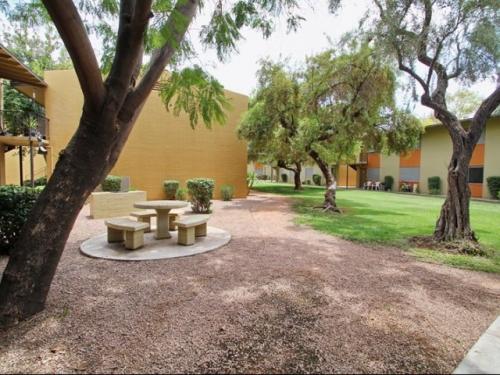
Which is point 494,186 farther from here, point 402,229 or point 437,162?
point 402,229

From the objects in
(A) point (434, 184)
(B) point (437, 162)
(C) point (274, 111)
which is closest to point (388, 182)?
(A) point (434, 184)

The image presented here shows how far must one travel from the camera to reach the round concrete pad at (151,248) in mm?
4992

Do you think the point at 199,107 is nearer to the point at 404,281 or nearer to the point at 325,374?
the point at 325,374

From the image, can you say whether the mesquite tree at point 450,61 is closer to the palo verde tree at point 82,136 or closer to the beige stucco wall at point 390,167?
the palo verde tree at point 82,136

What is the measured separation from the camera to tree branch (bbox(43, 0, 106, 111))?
7.89 ft

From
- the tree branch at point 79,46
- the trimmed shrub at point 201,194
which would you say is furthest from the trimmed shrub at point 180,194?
the tree branch at point 79,46

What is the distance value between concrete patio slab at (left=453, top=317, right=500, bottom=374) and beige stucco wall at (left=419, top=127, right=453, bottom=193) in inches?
858

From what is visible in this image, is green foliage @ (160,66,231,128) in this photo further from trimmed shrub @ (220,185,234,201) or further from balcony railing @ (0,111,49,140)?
trimmed shrub @ (220,185,234,201)

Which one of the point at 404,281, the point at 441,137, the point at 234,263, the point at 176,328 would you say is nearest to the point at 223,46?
the point at 234,263

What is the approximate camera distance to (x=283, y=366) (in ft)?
7.29

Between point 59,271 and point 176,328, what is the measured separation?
8.71ft

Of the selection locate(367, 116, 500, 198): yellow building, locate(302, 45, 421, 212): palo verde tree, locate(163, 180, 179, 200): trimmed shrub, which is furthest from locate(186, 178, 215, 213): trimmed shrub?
locate(367, 116, 500, 198): yellow building

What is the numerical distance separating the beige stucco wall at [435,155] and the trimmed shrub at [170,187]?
64.7ft

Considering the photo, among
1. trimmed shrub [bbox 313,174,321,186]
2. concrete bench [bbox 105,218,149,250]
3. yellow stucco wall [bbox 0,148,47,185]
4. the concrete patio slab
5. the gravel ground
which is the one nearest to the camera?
the concrete patio slab
